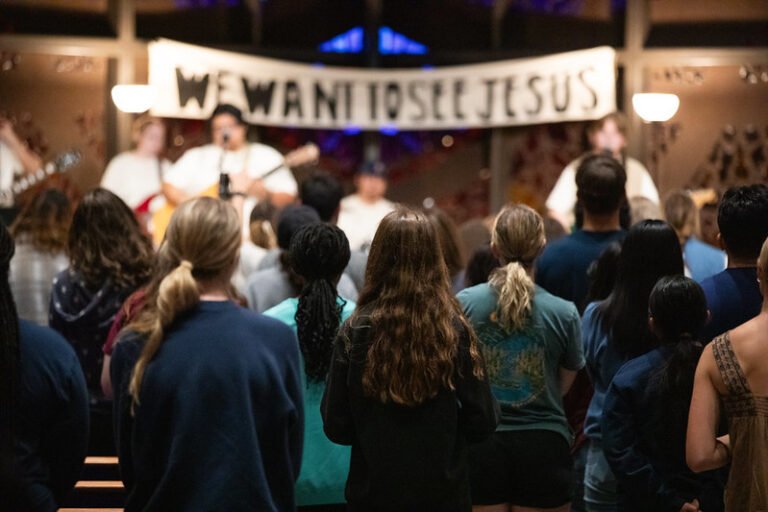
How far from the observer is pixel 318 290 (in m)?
3.97

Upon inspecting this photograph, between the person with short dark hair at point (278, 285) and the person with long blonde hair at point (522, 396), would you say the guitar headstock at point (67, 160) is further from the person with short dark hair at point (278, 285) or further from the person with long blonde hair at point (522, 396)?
the person with long blonde hair at point (522, 396)

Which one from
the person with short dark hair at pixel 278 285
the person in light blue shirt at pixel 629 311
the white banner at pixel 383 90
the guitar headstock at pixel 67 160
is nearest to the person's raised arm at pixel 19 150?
the guitar headstock at pixel 67 160

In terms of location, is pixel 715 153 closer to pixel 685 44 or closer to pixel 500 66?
pixel 685 44

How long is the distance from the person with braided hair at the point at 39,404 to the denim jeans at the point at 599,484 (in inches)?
68.5

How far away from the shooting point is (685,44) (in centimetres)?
959

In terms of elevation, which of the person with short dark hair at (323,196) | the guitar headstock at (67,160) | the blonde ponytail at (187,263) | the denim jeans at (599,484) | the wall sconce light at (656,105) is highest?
the wall sconce light at (656,105)

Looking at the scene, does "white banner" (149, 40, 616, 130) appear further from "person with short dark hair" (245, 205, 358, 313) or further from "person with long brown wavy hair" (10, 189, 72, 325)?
"person with short dark hair" (245, 205, 358, 313)

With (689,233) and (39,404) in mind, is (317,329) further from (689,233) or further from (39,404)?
(689,233)

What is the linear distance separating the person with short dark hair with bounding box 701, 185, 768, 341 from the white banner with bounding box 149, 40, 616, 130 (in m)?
5.10

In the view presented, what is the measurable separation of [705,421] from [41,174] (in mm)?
6758

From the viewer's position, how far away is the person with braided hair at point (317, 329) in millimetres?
3875

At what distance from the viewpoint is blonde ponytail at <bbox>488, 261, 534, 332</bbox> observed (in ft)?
13.1

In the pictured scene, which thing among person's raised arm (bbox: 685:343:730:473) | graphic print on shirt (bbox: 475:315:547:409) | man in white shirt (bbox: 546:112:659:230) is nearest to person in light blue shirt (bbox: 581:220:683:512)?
graphic print on shirt (bbox: 475:315:547:409)

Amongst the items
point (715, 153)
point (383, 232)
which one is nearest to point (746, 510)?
point (383, 232)
